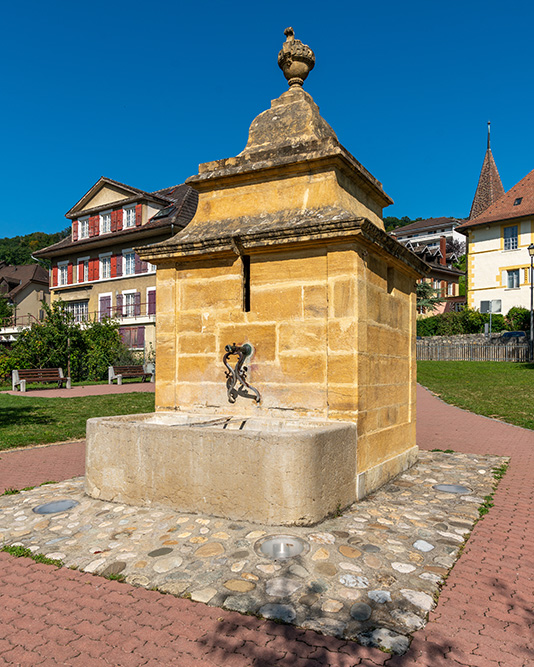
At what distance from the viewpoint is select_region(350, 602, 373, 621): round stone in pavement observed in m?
2.80

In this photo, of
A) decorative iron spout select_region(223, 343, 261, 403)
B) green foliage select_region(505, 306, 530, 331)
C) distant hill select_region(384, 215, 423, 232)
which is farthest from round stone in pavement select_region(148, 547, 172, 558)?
distant hill select_region(384, 215, 423, 232)

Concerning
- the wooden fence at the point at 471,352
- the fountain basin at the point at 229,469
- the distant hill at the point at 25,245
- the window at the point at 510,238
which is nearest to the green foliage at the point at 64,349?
the wooden fence at the point at 471,352

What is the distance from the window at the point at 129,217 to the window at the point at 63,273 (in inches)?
287

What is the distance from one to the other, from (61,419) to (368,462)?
926 cm

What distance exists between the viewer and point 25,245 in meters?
82.2

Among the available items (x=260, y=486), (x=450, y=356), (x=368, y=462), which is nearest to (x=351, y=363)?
(x=368, y=462)

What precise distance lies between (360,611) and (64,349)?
2555 cm

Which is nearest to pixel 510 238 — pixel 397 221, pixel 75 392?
pixel 75 392

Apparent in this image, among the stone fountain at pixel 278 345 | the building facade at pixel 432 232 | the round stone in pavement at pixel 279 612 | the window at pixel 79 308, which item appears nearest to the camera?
the round stone in pavement at pixel 279 612

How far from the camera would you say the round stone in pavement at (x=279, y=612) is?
9.14ft

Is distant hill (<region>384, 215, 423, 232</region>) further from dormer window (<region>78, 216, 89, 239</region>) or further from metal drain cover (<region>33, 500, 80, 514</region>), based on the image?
metal drain cover (<region>33, 500, 80, 514</region>)

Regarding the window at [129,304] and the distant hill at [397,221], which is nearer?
the window at [129,304]

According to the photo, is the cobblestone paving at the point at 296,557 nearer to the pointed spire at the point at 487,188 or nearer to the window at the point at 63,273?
the window at the point at 63,273

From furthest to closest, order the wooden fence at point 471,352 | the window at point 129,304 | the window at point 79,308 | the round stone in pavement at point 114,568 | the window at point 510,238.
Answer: the window at point 510,238
the window at point 79,308
the window at point 129,304
the wooden fence at point 471,352
the round stone in pavement at point 114,568
